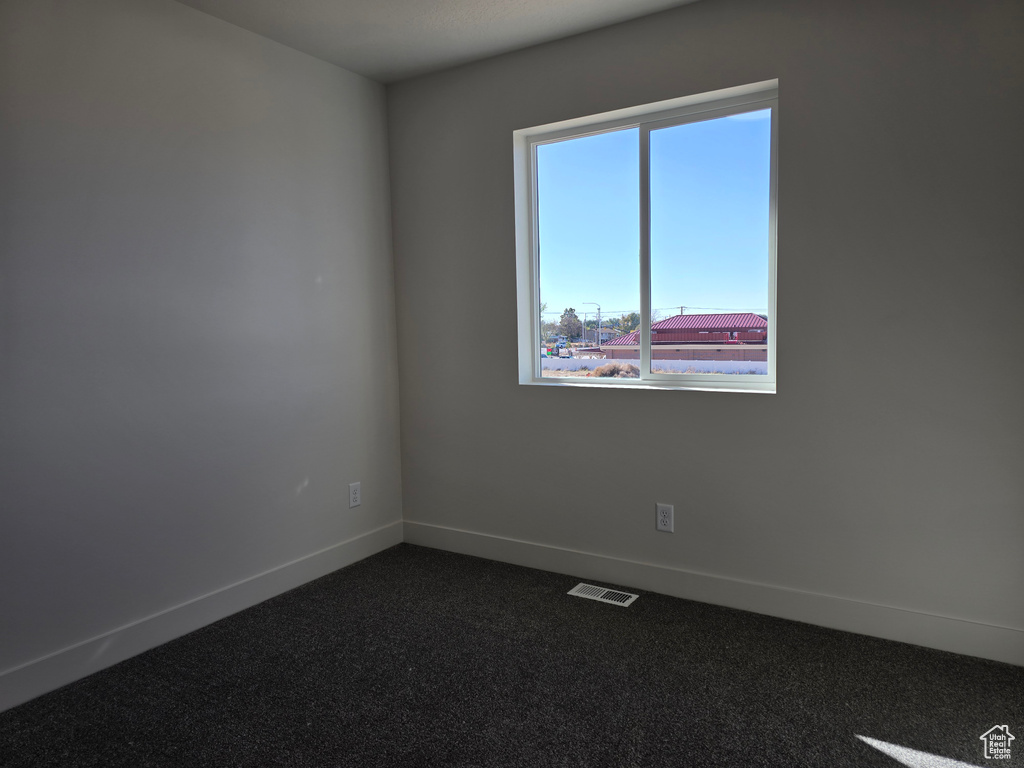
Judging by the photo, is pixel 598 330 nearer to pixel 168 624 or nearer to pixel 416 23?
A: pixel 416 23

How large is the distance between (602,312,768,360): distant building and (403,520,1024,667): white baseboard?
3.07 ft

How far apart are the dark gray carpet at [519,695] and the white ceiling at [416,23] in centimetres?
244

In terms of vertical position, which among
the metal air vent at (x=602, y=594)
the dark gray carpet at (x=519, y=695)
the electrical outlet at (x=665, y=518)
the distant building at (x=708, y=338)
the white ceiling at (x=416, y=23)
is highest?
the white ceiling at (x=416, y=23)

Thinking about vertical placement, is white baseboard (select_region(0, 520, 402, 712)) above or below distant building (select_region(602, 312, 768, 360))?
below

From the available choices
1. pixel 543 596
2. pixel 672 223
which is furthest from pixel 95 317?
pixel 672 223

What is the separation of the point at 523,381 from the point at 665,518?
3.15 ft

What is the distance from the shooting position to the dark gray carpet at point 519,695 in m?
1.92

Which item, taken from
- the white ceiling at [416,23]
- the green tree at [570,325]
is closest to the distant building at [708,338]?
the green tree at [570,325]

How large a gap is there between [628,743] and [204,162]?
8.55 ft

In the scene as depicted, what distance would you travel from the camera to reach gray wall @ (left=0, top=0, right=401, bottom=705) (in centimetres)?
225
